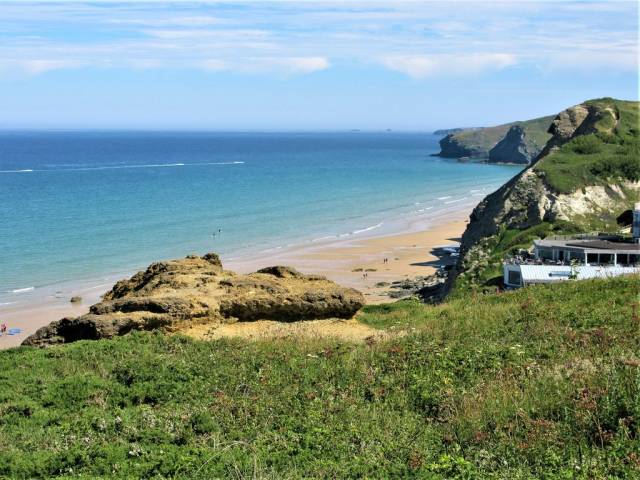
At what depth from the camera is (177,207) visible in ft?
295

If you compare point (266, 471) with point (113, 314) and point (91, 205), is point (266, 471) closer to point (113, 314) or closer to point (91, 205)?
point (113, 314)

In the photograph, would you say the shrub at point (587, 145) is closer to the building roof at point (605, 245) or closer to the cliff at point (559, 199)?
the cliff at point (559, 199)

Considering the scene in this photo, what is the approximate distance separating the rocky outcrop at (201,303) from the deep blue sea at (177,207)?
92.6ft

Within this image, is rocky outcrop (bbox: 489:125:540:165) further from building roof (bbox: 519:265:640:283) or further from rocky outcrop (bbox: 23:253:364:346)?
rocky outcrop (bbox: 23:253:364:346)

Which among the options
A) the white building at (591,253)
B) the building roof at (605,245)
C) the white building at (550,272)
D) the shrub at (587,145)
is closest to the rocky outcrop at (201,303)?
the white building at (550,272)

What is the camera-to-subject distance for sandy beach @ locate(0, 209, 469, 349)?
140 feet

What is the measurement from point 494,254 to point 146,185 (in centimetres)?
8069

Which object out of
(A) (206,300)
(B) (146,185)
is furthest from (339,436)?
(B) (146,185)

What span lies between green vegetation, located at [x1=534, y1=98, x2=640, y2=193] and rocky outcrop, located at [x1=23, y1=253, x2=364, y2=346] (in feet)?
120

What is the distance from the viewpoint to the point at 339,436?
11461mm

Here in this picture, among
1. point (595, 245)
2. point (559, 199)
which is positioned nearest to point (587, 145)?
point (559, 199)

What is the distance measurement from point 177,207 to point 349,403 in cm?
7918

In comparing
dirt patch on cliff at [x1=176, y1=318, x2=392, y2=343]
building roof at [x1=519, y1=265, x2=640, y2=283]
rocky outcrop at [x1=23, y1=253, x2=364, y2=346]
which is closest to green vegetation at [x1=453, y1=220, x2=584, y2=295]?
building roof at [x1=519, y1=265, x2=640, y2=283]

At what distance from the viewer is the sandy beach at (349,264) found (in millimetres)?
42719
